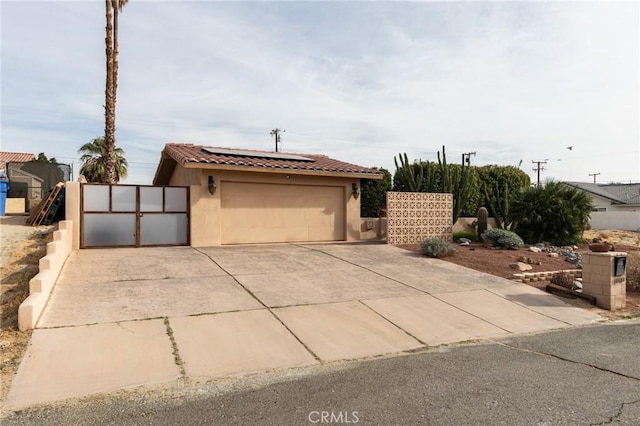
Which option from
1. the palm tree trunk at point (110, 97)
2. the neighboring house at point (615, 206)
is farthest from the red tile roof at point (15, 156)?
the neighboring house at point (615, 206)

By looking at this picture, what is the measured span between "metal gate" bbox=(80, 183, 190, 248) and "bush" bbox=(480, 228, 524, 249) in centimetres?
1046

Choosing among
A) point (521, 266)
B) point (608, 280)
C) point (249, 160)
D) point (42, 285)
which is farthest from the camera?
point (249, 160)

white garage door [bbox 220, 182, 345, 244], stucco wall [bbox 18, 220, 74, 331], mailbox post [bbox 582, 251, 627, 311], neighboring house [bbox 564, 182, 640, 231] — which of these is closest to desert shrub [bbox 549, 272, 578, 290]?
mailbox post [bbox 582, 251, 627, 311]

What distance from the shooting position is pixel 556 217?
16.9 metres

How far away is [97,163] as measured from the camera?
1293 inches

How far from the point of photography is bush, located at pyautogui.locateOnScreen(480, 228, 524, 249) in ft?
49.0

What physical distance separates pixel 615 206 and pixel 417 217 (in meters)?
40.0

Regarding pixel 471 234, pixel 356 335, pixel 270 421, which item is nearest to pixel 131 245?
pixel 356 335

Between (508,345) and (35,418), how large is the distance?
19.0ft

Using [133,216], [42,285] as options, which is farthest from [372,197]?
[42,285]

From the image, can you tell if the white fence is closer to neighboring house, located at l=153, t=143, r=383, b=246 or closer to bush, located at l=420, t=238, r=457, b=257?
neighboring house, located at l=153, t=143, r=383, b=246

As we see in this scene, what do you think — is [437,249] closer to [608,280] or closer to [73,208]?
[608,280]

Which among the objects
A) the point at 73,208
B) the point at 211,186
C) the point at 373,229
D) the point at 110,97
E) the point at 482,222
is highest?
the point at 110,97

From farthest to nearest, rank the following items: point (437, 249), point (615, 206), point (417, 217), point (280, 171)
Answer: point (615, 206)
point (417, 217)
point (280, 171)
point (437, 249)
